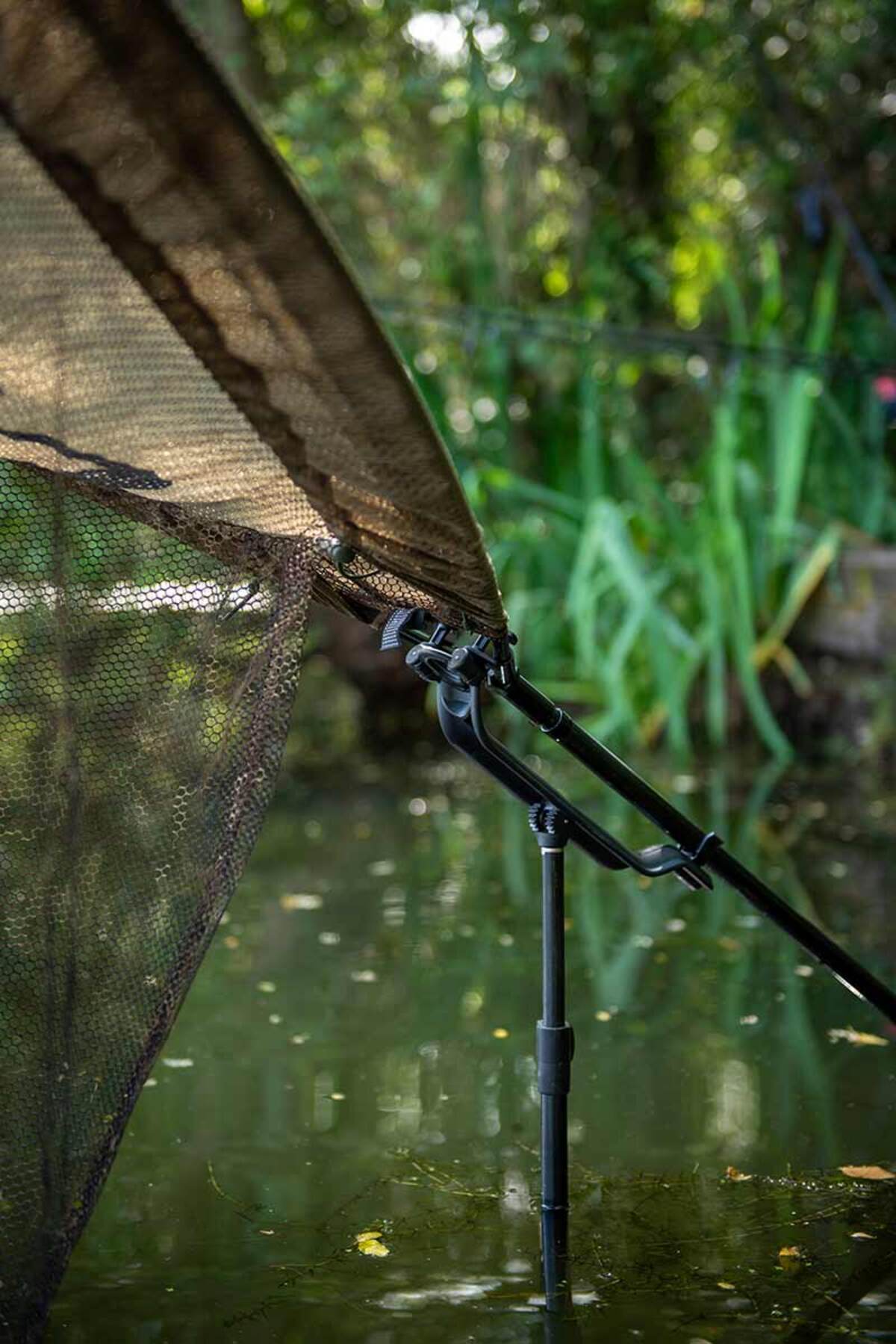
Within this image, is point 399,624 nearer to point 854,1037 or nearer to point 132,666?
point 132,666

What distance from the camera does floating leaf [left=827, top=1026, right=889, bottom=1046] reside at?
10.3 ft

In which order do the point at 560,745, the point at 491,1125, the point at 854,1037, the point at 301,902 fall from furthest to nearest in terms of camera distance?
the point at 301,902, the point at 854,1037, the point at 491,1125, the point at 560,745

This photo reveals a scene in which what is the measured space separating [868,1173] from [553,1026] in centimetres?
79

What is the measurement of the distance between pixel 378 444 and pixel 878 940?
2.55 m

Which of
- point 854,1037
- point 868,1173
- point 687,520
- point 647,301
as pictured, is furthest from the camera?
point 647,301

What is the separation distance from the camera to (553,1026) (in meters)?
2.08

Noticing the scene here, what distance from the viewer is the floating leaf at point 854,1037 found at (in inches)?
124

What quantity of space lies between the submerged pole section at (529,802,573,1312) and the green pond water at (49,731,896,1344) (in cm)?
18

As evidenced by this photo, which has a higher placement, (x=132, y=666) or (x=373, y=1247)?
(x=132, y=666)

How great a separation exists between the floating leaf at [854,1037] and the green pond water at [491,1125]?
2 centimetres

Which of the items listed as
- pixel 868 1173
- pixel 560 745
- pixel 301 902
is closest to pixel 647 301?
pixel 301 902

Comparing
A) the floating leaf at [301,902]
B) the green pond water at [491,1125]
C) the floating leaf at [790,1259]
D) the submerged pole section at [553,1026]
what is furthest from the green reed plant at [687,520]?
the submerged pole section at [553,1026]

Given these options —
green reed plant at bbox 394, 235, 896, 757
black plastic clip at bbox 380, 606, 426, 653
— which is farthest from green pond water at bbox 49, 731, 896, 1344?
green reed plant at bbox 394, 235, 896, 757

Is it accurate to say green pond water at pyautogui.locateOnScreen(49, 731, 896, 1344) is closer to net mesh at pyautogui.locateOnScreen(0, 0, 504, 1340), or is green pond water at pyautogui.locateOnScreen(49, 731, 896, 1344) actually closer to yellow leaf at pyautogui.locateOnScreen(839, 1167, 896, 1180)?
yellow leaf at pyautogui.locateOnScreen(839, 1167, 896, 1180)
